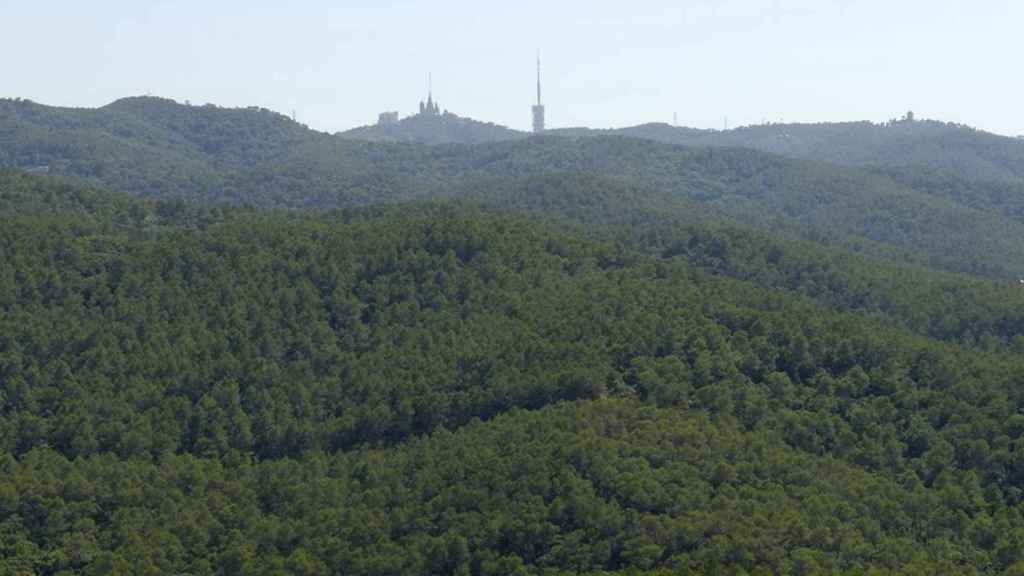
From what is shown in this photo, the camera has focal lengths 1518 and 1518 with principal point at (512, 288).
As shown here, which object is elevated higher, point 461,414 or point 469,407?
point 469,407

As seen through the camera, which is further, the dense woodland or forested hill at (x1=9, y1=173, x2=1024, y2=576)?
the dense woodland

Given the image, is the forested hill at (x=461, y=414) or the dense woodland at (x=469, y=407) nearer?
the forested hill at (x=461, y=414)

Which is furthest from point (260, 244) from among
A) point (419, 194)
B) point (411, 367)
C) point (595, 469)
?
point (419, 194)

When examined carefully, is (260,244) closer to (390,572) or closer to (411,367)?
(411,367)
